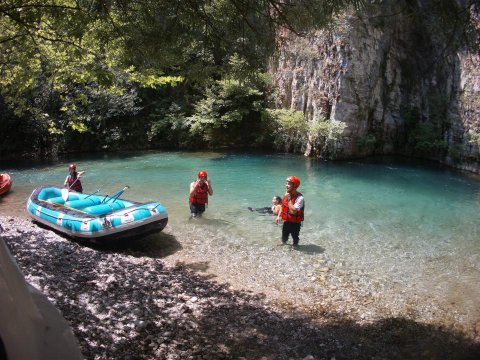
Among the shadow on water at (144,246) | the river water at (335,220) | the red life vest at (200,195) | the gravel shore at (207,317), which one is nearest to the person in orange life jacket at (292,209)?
the river water at (335,220)

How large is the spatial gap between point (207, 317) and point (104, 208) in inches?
188

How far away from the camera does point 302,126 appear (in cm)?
2034

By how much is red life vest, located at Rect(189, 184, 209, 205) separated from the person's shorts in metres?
0.11

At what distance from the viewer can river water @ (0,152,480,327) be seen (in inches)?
278

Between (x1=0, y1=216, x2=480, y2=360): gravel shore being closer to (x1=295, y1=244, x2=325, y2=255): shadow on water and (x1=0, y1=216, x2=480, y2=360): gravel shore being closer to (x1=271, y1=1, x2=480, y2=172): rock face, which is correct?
(x1=295, y1=244, x2=325, y2=255): shadow on water

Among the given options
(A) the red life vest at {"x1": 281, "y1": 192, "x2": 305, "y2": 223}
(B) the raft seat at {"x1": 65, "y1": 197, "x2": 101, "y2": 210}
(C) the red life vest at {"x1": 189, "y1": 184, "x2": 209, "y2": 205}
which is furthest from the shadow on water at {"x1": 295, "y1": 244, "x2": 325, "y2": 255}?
(B) the raft seat at {"x1": 65, "y1": 197, "x2": 101, "y2": 210}

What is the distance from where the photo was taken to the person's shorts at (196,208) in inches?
408

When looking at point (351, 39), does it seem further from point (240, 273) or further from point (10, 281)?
point (10, 281)

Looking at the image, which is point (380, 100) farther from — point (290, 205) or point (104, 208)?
point (104, 208)

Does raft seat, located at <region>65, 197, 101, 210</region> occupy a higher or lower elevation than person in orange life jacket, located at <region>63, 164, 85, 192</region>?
lower

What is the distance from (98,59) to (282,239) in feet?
16.3

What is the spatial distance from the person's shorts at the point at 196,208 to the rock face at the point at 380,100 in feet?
31.7

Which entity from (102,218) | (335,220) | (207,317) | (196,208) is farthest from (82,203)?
(335,220)

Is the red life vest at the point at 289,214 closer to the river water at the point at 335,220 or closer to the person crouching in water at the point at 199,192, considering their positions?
the river water at the point at 335,220
